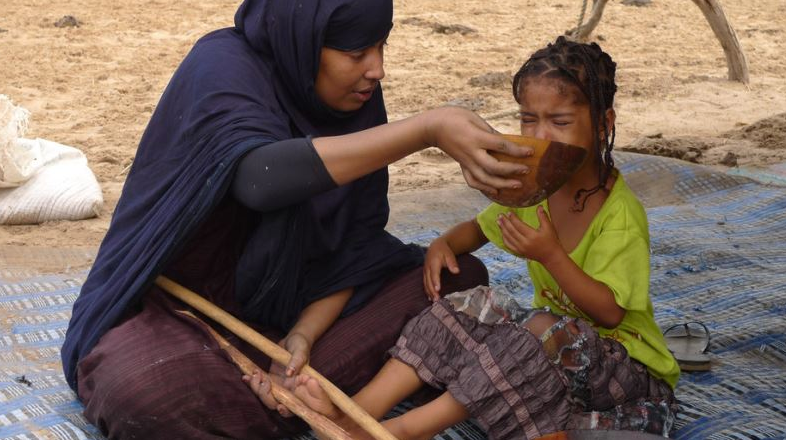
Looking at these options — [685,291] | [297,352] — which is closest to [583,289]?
[297,352]

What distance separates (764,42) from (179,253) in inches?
308

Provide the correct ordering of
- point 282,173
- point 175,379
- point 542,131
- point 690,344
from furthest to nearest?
point 690,344 → point 542,131 → point 175,379 → point 282,173

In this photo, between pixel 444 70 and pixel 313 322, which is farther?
pixel 444 70

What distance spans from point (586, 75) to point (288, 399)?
1.00m

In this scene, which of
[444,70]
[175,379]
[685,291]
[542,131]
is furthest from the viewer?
[444,70]

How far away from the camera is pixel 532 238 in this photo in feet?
7.27

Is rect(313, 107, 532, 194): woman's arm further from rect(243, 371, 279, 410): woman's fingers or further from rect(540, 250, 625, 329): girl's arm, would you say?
rect(243, 371, 279, 410): woman's fingers

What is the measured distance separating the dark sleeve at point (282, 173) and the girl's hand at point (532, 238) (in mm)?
423

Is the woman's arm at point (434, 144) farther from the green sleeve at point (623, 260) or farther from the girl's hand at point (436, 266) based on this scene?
the girl's hand at point (436, 266)

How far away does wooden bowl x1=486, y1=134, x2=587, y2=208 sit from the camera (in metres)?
2.05

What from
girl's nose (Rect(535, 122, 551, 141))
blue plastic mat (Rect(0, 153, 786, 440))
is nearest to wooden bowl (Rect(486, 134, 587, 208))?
girl's nose (Rect(535, 122, 551, 141))

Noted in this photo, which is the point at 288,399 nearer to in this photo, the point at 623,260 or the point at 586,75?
the point at 623,260

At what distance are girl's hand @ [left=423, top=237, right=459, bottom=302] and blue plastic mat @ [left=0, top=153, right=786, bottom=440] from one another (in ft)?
1.18

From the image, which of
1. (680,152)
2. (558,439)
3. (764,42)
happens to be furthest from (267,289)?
(764,42)
